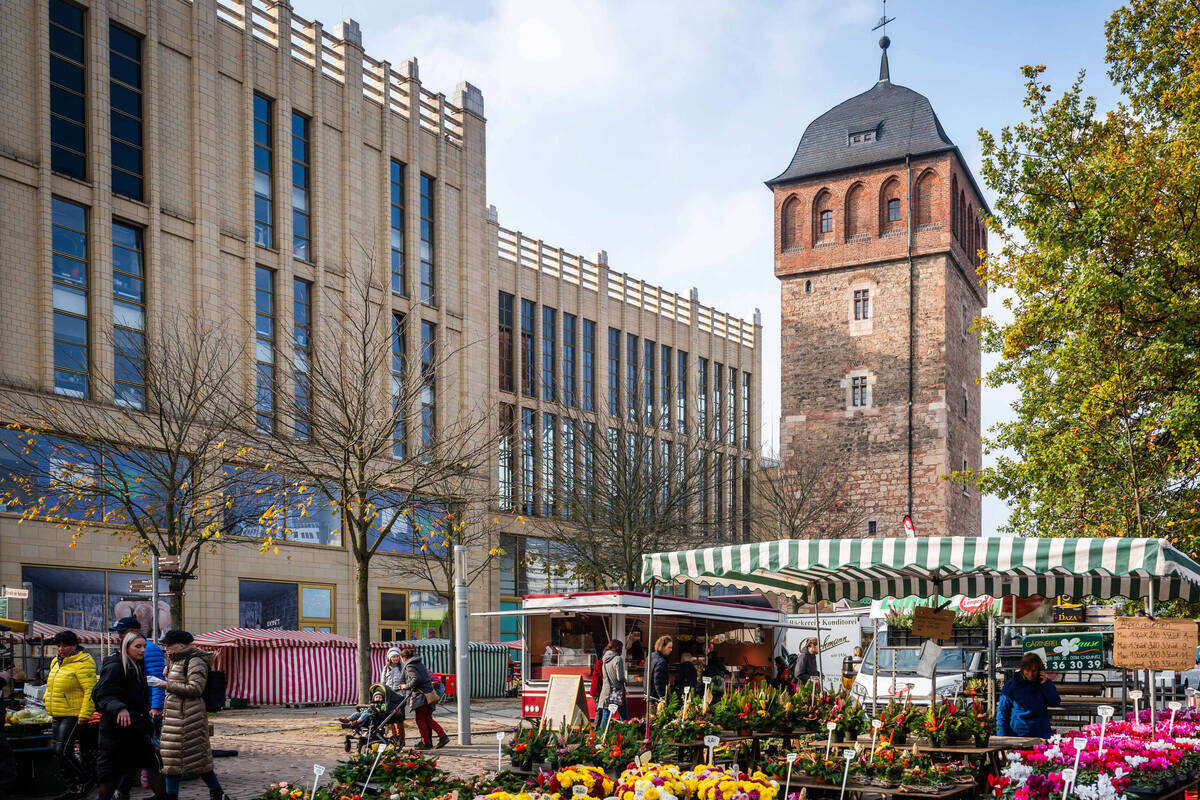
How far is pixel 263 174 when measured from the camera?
113 ft

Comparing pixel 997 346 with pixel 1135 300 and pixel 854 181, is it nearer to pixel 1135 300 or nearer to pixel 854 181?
pixel 1135 300

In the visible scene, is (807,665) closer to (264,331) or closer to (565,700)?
(565,700)

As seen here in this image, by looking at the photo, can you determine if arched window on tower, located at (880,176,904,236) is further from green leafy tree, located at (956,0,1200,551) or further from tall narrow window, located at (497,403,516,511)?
green leafy tree, located at (956,0,1200,551)

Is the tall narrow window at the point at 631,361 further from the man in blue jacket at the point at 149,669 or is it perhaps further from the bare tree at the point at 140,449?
the man in blue jacket at the point at 149,669

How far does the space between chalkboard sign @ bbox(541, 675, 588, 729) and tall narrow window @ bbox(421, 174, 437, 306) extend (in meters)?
24.7

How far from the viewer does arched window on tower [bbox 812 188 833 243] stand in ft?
180

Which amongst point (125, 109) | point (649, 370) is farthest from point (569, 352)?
point (125, 109)

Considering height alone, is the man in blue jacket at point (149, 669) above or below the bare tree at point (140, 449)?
below

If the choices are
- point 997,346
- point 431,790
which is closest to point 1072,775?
point 431,790

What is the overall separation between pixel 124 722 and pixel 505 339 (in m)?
36.0

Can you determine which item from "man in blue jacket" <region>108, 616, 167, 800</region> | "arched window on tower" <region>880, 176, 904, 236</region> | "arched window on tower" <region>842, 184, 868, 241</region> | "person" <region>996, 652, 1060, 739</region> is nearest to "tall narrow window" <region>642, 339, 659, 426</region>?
"arched window on tower" <region>842, 184, 868, 241</region>

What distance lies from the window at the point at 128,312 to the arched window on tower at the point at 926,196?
3372 centimetres

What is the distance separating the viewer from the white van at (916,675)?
794 inches

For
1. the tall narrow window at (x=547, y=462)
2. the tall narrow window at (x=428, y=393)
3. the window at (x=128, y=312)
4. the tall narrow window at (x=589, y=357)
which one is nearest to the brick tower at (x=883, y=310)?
the tall narrow window at (x=589, y=357)
